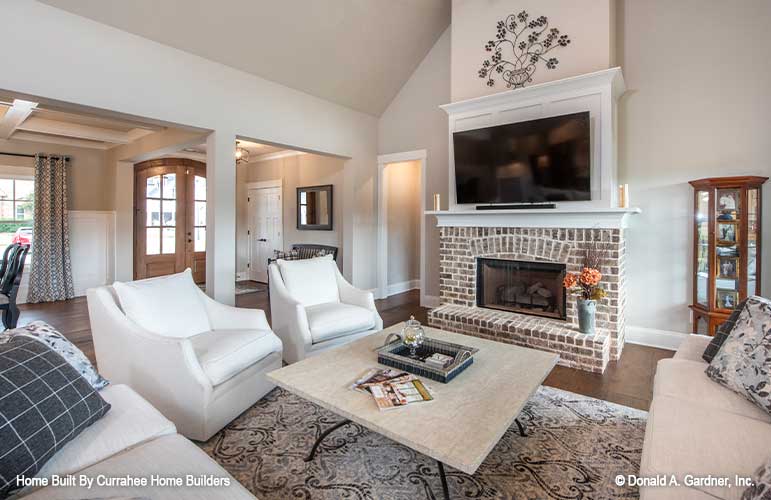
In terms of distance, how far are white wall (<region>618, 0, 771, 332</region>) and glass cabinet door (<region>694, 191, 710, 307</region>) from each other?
14cm

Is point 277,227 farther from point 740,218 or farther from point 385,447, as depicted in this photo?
point 740,218

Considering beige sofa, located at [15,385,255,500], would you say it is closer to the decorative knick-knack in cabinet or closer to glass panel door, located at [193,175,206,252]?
the decorative knick-knack in cabinet

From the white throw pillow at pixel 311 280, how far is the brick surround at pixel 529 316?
1.27 meters

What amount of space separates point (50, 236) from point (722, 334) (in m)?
7.72

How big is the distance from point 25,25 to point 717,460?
4.69m

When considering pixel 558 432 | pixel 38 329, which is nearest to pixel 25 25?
pixel 38 329

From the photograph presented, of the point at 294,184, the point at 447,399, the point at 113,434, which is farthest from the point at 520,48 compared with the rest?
the point at 113,434

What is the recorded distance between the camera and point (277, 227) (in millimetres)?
7500

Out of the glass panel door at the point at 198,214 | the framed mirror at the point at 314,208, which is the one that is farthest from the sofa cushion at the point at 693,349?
the glass panel door at the point at 198,214

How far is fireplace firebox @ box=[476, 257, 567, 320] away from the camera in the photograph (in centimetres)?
401

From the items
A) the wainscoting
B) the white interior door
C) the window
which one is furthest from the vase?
the window

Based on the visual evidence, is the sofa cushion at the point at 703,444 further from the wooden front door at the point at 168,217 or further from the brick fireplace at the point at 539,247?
the wooden front door at the point at 168,217

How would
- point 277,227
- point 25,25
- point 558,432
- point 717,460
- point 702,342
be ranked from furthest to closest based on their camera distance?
point 277,227 → point 25,25 → point 702,342 → point 558,432 → point 717,460

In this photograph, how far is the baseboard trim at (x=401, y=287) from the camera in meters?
6.51
